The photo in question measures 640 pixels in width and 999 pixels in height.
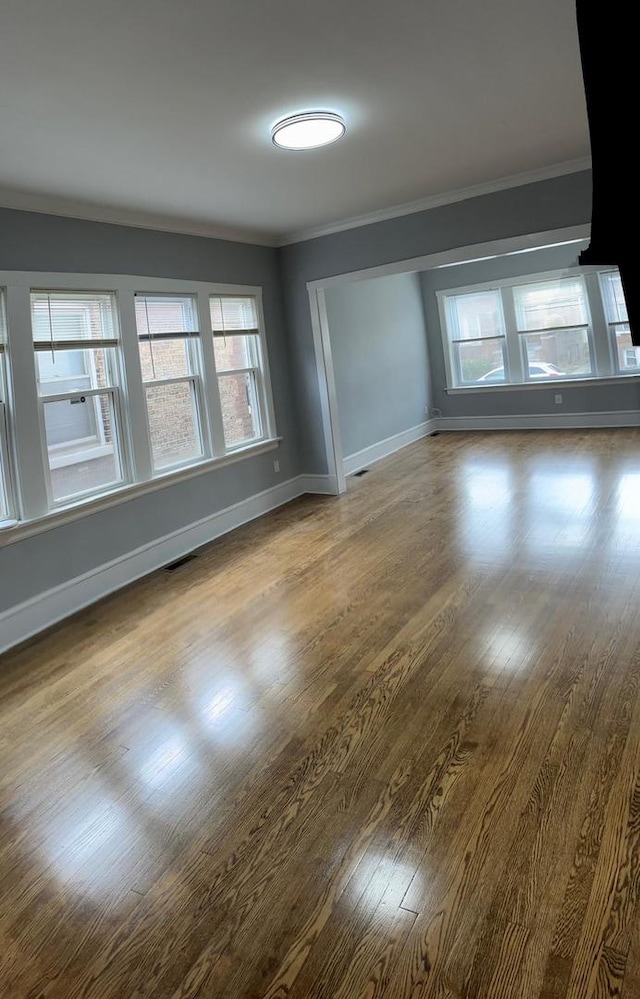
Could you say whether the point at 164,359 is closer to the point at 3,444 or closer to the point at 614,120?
the point at 3,444

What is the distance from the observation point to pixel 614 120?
59 centimetres

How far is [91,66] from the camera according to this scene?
232 centimetres

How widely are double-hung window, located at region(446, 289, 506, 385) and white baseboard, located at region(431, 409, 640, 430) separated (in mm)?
618

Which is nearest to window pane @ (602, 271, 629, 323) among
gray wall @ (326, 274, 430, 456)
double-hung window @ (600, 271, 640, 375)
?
double-hung window @ (600, 271, 640, 375)

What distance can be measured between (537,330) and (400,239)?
4.11 meters

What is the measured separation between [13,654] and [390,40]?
3.59 metres

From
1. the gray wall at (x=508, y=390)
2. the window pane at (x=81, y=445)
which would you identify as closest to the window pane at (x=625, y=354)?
the gray wall at (x=508, y=390)

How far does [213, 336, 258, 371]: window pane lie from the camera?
5418 millimetres

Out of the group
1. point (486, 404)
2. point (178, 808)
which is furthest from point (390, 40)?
point (486, 404)

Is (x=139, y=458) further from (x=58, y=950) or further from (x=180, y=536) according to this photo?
(x=58, y=950)

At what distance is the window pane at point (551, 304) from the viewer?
8.33 m

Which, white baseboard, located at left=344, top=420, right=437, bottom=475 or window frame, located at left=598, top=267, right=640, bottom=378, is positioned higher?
Result: window frame, located at left=598, top=267, right=640, bottom=378

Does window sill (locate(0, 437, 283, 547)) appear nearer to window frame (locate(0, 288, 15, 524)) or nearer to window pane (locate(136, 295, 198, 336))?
window frame (locate(0, 288, 15, 524))

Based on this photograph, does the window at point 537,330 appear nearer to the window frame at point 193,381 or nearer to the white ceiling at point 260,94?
the white ceiling at point 260,94
